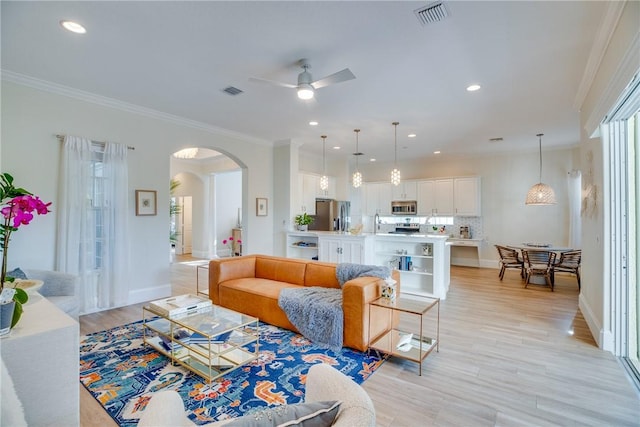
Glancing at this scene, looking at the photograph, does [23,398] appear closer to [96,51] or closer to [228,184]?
[96,51]

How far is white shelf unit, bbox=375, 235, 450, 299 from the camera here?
4.87 m

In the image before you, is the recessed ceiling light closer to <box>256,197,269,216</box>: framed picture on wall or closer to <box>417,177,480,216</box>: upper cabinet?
<box>256,197,269,216</box>: framed picture on wall

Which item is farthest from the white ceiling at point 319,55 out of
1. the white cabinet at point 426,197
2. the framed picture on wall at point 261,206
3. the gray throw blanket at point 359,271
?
the white cabinet at point 426,197

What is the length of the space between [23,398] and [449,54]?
12.5ft

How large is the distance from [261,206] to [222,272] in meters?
2.50

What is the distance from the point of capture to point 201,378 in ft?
8.19

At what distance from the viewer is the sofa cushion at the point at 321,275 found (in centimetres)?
369

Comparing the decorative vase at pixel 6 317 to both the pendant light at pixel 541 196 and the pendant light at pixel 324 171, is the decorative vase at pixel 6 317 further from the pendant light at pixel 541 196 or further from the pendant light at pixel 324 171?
the pendant light at pixel 541 196

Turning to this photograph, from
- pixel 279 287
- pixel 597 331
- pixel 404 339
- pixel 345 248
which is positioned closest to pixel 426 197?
pixel 345 248

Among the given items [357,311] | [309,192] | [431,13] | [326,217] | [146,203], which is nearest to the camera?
[431,13]

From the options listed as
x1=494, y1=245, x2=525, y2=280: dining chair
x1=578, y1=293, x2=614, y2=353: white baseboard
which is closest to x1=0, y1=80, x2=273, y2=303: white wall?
x1=494, y1=245, x2=525, y2=280: dining chair

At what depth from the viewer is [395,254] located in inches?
212

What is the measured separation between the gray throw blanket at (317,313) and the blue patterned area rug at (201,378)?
0.10 meters

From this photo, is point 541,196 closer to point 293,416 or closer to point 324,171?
point 324,171
